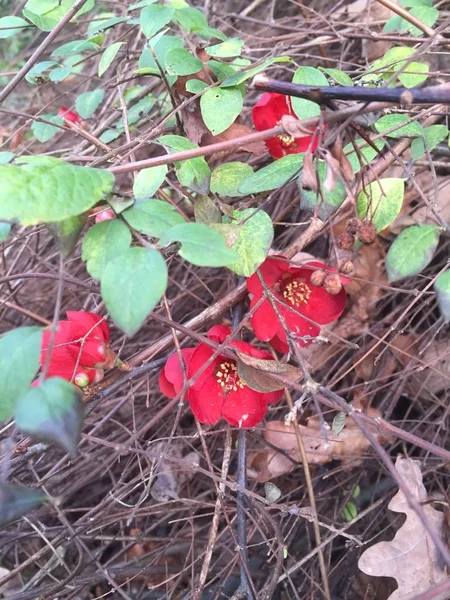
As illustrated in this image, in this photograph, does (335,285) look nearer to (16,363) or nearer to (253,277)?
(253,277)

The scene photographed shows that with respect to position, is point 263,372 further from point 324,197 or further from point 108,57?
point 108,57

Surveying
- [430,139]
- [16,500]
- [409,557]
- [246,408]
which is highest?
[430,139]

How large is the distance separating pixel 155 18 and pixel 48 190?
388 millimetres

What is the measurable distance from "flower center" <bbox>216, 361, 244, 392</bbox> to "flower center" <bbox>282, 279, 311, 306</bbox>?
0.43 ft

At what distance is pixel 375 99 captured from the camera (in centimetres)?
51

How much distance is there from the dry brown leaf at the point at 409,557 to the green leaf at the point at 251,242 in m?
0.44

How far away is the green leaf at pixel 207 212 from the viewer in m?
0.75

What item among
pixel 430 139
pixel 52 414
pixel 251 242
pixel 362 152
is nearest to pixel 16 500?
pixel 52 414

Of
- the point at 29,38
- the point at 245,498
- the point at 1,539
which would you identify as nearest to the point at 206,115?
the point at 245,498

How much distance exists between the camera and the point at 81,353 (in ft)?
2.27

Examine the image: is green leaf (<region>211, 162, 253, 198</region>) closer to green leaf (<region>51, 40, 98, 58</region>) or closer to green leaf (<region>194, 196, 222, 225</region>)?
green leaf (<region>194, 196, 222, 225</region>)

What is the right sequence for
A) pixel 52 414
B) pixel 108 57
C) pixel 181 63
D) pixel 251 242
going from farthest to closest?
pixel 108 57 < pixel 181 63 < pixel 251 242 < pixel 52 414

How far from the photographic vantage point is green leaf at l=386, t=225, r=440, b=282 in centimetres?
58

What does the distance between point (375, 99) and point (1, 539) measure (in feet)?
3.03
